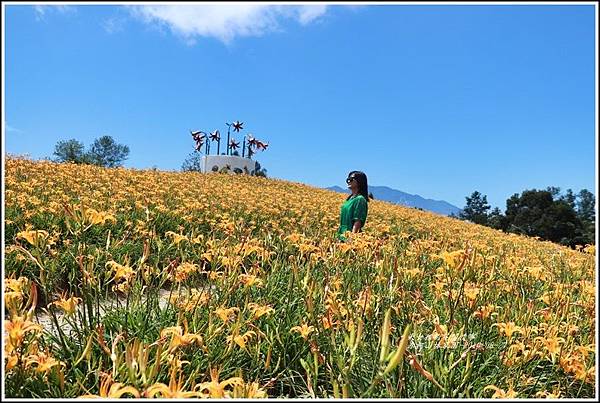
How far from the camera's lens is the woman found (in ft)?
14.0

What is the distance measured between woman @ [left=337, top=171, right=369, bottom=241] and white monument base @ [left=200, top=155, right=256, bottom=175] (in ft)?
62.7

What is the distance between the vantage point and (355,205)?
428 centimetres

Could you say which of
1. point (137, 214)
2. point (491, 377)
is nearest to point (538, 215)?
point (137, 214)

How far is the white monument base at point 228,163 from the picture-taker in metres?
23.8

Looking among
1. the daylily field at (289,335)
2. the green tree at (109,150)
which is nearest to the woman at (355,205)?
the daylily field at (289,335)

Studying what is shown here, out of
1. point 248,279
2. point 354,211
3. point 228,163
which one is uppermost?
point 228,163

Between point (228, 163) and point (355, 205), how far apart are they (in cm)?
2024

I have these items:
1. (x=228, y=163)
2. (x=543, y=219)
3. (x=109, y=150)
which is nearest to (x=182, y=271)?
(x=228, y=163)

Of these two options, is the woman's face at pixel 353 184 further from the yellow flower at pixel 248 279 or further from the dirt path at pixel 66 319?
the yellow flower at pixel 248 279

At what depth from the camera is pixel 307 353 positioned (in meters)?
2.07

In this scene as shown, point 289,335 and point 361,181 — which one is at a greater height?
point 361,181

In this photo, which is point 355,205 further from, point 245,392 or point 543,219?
point 543,219

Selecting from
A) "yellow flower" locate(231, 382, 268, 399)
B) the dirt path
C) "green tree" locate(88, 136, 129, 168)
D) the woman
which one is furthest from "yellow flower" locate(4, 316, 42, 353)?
"green tree" locate(88, 136, 129, 168)

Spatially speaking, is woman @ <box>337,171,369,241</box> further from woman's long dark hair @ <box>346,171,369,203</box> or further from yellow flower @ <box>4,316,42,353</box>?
yellow flower @ <box>4,316,42,353</box>
